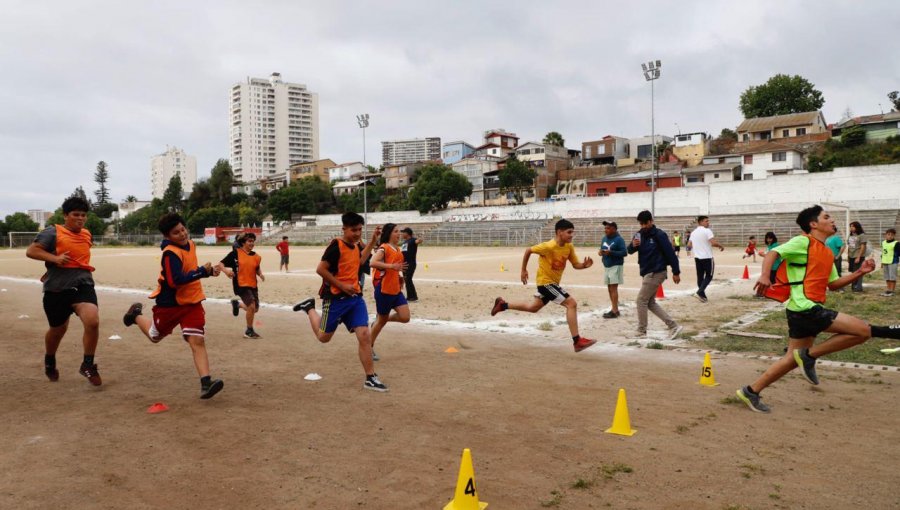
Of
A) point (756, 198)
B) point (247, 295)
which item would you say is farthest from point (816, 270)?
point (756, 198)

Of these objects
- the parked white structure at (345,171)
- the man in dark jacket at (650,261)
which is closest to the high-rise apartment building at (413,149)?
the parked white structure at (345,171)

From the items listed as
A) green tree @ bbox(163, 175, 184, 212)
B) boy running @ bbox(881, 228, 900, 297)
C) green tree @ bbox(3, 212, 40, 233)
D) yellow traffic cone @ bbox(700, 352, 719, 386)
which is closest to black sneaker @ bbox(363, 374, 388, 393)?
yellow traffic cone @ bbox(700, 352, 719, 386)

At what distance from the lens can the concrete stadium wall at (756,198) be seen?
44.0m

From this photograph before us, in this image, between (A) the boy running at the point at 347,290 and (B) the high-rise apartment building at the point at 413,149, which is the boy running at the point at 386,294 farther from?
(B) the high-rise apartment building at the point at 413,149

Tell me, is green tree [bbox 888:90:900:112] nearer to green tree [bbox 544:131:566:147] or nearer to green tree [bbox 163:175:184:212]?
green tree [bbox 544:131:566:147]

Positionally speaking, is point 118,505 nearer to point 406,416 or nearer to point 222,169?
point 406,416

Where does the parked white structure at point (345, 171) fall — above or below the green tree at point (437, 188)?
above

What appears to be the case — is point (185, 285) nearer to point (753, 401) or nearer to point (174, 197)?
point (753, 401)

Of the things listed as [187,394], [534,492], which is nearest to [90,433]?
[187,394]

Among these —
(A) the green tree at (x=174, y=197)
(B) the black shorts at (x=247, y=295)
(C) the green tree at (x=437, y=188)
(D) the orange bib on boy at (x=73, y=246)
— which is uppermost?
(A) the green tree at (x=174, y=197)

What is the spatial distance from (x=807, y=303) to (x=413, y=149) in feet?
582

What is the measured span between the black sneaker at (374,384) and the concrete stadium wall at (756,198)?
4534 cm

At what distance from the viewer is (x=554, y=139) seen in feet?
299

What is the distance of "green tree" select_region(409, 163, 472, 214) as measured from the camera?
244 ft
